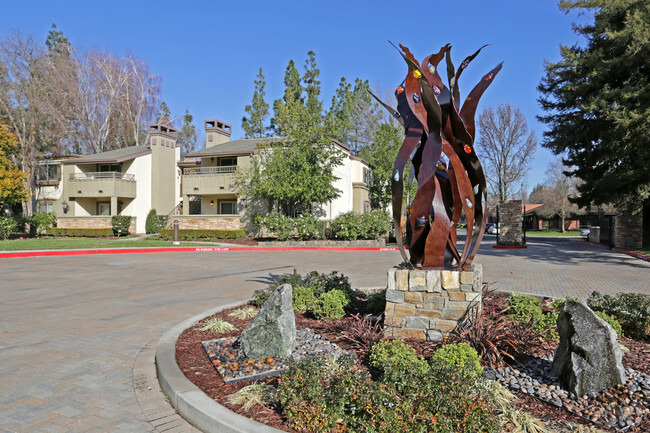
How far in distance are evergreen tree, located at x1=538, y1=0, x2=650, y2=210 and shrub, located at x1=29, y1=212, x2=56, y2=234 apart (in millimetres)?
37642

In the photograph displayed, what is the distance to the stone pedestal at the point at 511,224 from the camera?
79.8 feet

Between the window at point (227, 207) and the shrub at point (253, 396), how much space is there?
29144 millimetres

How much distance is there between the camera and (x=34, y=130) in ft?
114

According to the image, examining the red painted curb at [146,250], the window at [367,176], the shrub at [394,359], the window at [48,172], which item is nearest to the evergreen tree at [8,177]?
the window at [48,172]

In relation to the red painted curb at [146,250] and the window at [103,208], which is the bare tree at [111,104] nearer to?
the window at [103,208]

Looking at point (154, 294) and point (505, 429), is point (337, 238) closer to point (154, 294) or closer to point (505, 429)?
point (154, 294)

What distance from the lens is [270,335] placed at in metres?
4.55

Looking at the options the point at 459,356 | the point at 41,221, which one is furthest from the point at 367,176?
the point at 459,356

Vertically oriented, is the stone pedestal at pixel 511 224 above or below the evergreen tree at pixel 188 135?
below

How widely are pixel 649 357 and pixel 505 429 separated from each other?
2.87 m

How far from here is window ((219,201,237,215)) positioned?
32.1 metres

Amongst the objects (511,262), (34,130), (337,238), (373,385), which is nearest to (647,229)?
(511,262)

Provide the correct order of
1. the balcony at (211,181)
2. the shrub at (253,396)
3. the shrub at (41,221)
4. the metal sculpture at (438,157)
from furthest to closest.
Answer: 1. the shrub at (41,221)
2. the balcony at (211,181)
3. the metal sculpture at (438,157)
4. the shrub at (253,396)

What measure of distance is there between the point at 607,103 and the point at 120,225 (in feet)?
106
